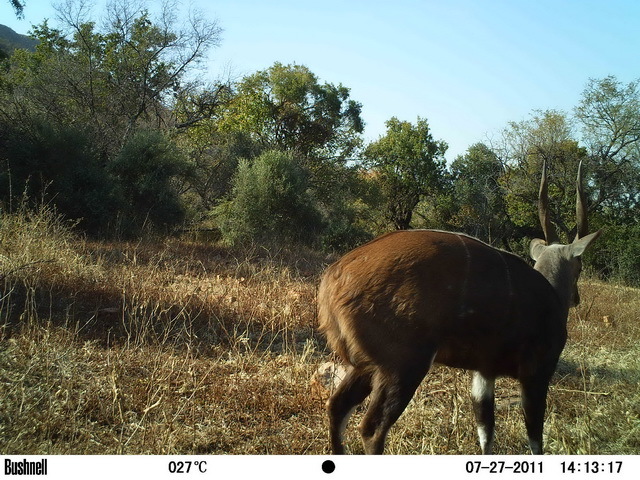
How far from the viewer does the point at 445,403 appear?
5.10m

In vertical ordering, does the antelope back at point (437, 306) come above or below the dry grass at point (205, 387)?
above

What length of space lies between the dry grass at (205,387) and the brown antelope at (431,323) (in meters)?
0.62

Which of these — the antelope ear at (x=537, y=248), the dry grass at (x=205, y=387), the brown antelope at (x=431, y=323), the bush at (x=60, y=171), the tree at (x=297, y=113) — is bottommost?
the dry grass at (x=205, y=387)

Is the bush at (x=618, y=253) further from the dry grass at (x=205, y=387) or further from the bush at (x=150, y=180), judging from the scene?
the bush at (x=150, y=180)

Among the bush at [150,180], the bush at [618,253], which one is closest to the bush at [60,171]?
the bush at [150,180]

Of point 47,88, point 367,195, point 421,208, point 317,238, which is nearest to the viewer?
point 317,238

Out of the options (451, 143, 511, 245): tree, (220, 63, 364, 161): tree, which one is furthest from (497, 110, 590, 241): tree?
(220, 63, 364, 161): tree

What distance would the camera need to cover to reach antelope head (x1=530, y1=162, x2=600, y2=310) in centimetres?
489

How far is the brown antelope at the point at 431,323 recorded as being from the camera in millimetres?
3428

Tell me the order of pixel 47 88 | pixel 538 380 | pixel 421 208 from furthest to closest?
pixel 421 208
pixel 47 88
pixel 538 380

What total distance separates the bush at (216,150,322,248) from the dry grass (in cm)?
929
